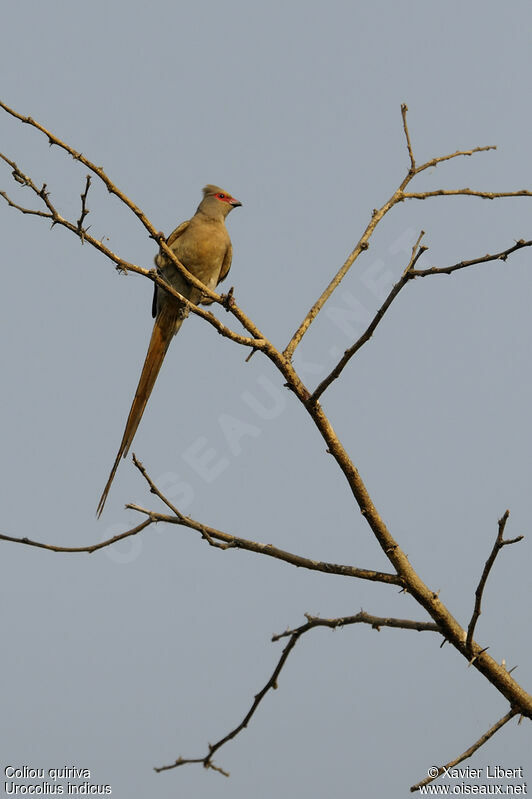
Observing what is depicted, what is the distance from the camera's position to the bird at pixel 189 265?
6281 mm

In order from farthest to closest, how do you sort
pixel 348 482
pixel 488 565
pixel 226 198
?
pixel 226 198, pixel 348 482, pixel 488 565

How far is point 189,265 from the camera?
695 cm

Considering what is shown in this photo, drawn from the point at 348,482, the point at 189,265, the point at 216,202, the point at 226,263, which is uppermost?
the point at 216,202

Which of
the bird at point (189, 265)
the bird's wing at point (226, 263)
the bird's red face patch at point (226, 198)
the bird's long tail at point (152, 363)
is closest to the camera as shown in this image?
the bird's long tail at point (152, 363)

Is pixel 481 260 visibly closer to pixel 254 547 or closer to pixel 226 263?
pixel 254 547

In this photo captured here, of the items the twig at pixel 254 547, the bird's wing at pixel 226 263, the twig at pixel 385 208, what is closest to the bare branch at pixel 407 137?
the twig at pixel 385 208

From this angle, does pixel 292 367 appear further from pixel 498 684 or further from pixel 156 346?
pixel 156 346

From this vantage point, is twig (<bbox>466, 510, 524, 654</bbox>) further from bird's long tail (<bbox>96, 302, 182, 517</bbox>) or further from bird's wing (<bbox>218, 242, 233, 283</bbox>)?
bird's wing (<bbox>218, 242, 233, 283</bbox>)

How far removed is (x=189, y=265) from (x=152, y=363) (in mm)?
1057

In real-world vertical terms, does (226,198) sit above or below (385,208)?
above

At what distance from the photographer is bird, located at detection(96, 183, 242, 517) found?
247 inches

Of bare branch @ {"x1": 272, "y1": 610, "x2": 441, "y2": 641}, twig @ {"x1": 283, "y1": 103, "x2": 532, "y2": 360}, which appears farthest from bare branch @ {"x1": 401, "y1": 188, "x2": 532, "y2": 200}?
bare branch @ {"x1": 272, "y1": 610, "x2": 441, "y2": 641}

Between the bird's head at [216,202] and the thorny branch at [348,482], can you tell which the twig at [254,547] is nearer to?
the thorny branch at [348,482]

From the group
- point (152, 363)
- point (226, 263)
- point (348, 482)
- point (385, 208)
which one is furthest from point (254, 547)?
point (226, 263)
